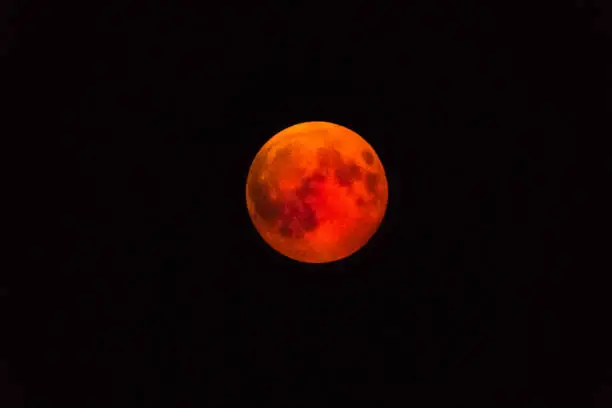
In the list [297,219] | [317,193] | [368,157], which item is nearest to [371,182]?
[368,157]

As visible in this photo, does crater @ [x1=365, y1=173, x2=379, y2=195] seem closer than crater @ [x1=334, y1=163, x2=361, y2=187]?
No

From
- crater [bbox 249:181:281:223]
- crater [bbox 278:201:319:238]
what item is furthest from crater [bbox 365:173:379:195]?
crater [bbox 249:181:281:223]

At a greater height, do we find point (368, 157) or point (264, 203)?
point (368, 157)

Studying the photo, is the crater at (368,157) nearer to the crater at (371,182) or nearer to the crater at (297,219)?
the crater at (371,182)

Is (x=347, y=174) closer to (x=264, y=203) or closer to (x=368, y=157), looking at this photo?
(x=368, y=157)

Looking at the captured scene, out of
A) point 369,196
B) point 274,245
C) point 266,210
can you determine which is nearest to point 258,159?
point 266,210

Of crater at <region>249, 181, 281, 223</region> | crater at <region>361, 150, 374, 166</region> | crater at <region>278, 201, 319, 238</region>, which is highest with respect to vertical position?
crater at <region>361, 150, 374, 166</region>

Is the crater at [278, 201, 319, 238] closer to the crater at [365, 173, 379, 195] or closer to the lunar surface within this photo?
the lunar surface

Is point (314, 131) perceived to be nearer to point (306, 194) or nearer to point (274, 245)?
point (306, 194)
